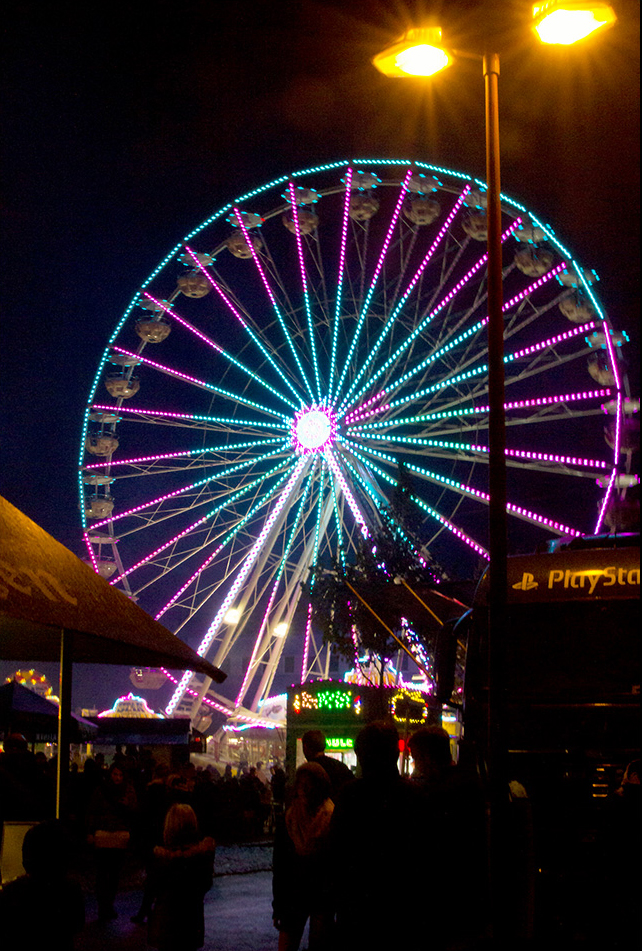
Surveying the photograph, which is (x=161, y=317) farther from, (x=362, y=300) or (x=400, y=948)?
(x=400, y=948)

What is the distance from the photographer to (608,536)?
8.68m

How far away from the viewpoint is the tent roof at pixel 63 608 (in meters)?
5.30

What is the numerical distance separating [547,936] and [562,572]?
9.01 ft

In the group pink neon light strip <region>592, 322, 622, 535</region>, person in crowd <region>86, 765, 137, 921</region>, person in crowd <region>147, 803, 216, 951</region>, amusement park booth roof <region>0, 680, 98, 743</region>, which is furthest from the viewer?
pink neon light strip <region>592, 322, 622, 535</region>

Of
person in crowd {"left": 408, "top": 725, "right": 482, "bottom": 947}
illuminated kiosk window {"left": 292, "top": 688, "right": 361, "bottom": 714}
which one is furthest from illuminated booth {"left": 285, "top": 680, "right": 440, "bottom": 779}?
person in crowd {"left": 408, "top": 725, "right": 482, "bottom": 947}

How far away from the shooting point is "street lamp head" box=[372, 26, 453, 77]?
7.61 m

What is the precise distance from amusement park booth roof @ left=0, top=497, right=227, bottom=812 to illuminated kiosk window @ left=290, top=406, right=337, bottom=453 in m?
15.2

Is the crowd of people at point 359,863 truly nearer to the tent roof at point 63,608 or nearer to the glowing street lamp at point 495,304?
the glowing street lamp at point 495,304

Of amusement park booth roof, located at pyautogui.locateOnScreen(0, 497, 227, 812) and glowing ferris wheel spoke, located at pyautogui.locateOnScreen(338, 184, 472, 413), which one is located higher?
glowing ferris wheel spoke, located at pyautogui.locateOnScreen(338, 184, 472, 413)

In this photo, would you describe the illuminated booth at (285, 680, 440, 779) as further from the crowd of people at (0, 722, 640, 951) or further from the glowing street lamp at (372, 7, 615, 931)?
the crowd of people at (0, 722, 640, 951)

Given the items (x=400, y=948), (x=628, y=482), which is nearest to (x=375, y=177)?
(x=628, y=482)

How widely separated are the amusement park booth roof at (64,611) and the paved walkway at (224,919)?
2.78 meters

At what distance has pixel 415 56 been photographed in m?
7.67

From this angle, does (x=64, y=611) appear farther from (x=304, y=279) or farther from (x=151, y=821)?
Result: (x=304, y=279)
